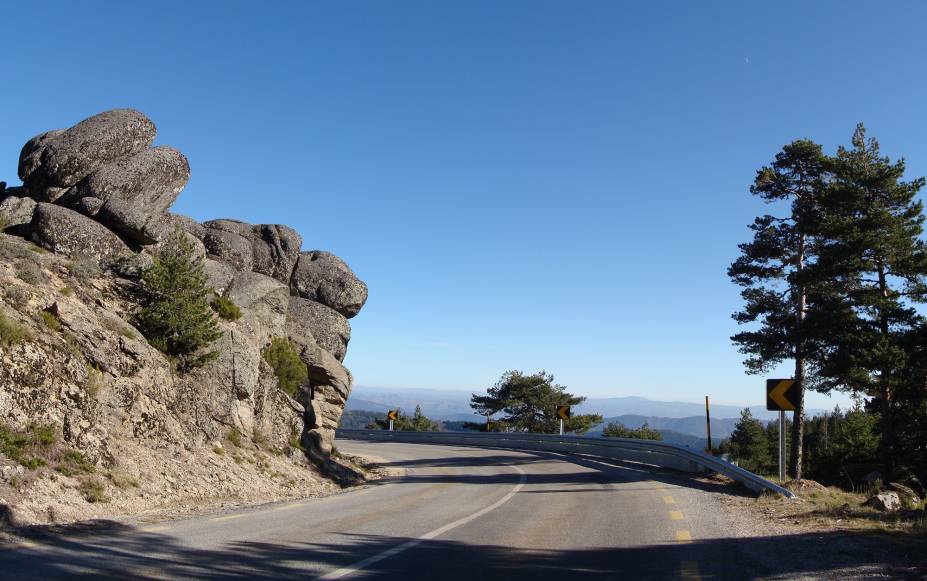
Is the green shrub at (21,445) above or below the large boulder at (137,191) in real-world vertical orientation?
below

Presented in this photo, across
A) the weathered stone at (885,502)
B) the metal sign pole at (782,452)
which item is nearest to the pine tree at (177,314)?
the metal sign pole at (782,452)

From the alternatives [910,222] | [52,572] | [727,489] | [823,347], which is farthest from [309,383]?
[910,222]

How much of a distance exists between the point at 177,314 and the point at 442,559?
11278mm

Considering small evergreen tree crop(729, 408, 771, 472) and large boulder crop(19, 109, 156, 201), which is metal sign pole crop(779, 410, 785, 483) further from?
small evergreen tree crop(729, 408, 771, 472)

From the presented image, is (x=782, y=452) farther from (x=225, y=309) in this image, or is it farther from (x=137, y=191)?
(x=137, y=191)

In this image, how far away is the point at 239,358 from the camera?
17.6 m

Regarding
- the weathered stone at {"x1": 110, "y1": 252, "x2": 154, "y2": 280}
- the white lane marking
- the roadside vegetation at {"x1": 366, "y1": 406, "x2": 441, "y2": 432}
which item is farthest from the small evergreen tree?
the weathered stone at {"x1": 110, "y1": 252, "x2": 154, "y2": 280}

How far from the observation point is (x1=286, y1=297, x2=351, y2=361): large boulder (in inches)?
975

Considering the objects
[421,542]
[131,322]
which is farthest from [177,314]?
[421,542]

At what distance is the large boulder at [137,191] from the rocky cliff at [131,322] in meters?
0.05

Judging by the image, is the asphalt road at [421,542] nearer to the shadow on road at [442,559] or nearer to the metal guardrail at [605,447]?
the shadow on road at [442,559]

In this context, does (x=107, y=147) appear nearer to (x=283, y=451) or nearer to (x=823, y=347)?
(x=283, y=451)

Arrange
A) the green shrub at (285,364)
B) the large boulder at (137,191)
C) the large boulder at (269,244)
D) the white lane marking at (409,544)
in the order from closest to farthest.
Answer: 1. the white lane marking at (409,544)
2. the large boulder at (137,191)
3. the green shrub at (285,364)
4. the large boulder at (269,244)

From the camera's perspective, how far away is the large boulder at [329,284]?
2656 cm
